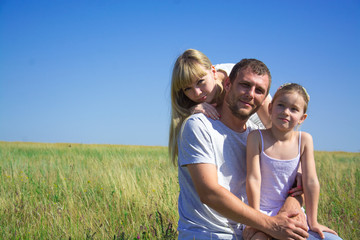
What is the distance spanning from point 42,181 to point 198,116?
472cm

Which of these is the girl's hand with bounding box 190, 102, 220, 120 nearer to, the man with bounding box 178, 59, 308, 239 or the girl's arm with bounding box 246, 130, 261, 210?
the man with bounding box 178, 59, 308, 239

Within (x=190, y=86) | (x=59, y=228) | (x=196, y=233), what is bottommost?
(x=59, y=228)

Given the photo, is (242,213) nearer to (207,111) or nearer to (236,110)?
(236,110)

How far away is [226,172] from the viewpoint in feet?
8.20

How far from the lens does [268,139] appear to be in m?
2.63

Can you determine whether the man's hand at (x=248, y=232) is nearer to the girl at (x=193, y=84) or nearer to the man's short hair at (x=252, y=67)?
the girl at (x=193, y=84)

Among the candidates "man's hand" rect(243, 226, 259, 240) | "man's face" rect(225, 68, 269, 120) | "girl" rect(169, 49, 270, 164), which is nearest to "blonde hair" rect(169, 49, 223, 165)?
"girl" rect(169, 49, 270, 164)

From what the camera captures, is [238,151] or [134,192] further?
[134,192]

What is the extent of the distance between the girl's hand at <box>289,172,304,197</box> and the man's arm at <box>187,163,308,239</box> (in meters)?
0.27

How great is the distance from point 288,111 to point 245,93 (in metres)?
0.39

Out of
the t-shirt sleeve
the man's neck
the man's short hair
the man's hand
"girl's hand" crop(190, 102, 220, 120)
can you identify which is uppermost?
the man's short hair

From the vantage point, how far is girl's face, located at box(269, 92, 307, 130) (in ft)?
8.54

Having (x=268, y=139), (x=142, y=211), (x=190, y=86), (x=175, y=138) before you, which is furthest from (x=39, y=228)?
(x=268, y=139)

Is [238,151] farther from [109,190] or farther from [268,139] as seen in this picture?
[109,190]
